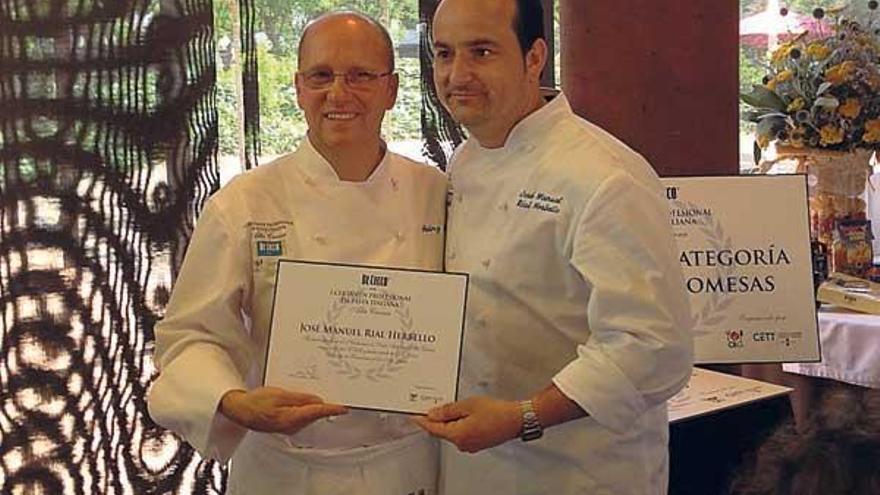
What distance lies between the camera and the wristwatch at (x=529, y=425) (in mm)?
1558

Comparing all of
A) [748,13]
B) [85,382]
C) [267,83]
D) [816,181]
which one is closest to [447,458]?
[85,382]

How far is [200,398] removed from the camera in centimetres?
161

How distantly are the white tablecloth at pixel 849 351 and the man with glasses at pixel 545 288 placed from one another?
1105 mm

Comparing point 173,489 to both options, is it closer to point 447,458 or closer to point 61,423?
point 61,423

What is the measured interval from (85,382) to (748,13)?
304 cm

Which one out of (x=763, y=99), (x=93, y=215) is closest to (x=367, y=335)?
(x=93, y=215)

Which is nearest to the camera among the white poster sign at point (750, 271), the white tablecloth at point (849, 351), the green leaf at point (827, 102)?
the white poster sign at point (750, 271)

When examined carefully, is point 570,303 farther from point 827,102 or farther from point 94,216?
point 827,102

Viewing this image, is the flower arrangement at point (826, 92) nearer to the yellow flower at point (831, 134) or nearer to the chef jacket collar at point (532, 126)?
the yellow flower at point (831, 134)

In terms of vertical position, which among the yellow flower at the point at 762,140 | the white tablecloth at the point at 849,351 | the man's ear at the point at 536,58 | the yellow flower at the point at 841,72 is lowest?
the white tablecloth at the point at 849,351

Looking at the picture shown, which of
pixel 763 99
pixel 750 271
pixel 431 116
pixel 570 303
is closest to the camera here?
pixel 570 303

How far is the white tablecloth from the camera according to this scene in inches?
107

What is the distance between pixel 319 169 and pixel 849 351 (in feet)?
5.03

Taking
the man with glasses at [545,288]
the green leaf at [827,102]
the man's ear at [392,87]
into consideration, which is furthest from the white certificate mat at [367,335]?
the green leaf at [827,102]
